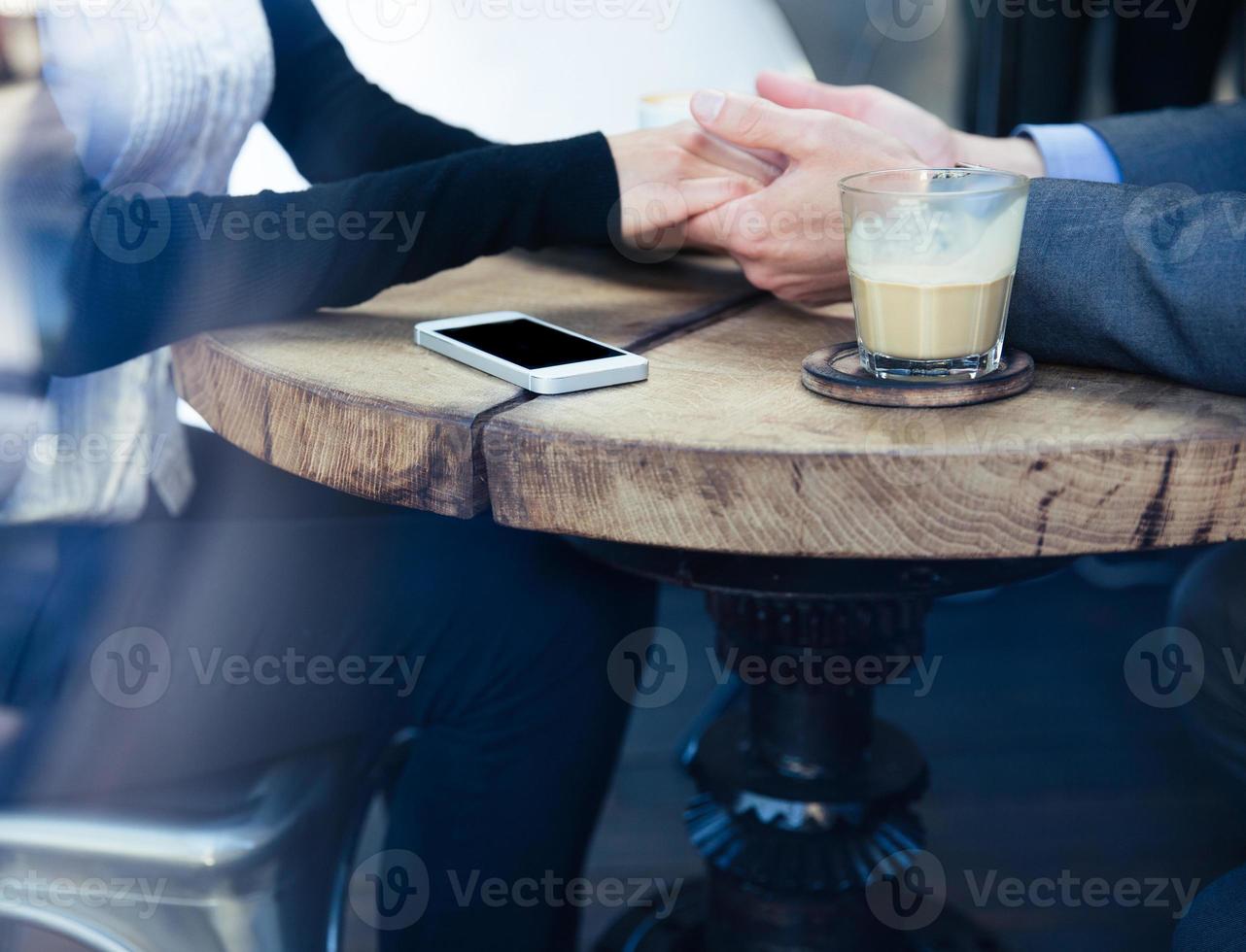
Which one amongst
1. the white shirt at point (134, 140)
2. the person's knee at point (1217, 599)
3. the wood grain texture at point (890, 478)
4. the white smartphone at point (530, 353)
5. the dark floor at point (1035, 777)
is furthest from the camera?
the dark floor at point (1035, 777)

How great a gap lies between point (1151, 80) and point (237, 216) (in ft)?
7.56

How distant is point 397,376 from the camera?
75 centimetres

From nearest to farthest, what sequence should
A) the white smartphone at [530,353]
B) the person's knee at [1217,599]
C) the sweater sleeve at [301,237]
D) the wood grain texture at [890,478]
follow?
the wood grain texture at [890,478] < the white smartphone at [530,353] < the sweater sleeve at [301,237] < the person's knee at [1217,599]

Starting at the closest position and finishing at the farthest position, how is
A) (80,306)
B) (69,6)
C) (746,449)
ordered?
(746,449) → (80,306) → (69,6)

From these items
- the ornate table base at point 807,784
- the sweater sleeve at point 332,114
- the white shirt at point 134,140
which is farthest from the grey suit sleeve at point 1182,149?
the white shirt at point 134,140

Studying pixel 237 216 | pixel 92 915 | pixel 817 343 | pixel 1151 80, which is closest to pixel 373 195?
pixel 237 216

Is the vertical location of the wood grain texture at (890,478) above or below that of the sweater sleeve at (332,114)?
below

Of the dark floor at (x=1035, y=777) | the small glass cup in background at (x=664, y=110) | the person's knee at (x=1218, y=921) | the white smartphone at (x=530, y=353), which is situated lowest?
the dark floor at (x=1035, y=777)

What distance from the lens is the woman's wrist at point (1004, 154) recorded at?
1.09m

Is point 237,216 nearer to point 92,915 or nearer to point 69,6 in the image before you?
point 69,6

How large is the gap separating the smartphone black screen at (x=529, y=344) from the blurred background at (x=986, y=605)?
0.88 metres

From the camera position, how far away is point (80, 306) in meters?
0.83

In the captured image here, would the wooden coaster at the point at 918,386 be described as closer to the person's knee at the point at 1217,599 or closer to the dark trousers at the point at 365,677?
the dark trousers at the point at 365,677

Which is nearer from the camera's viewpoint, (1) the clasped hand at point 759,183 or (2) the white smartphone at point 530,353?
(2) the white smartphone at point 530,353
